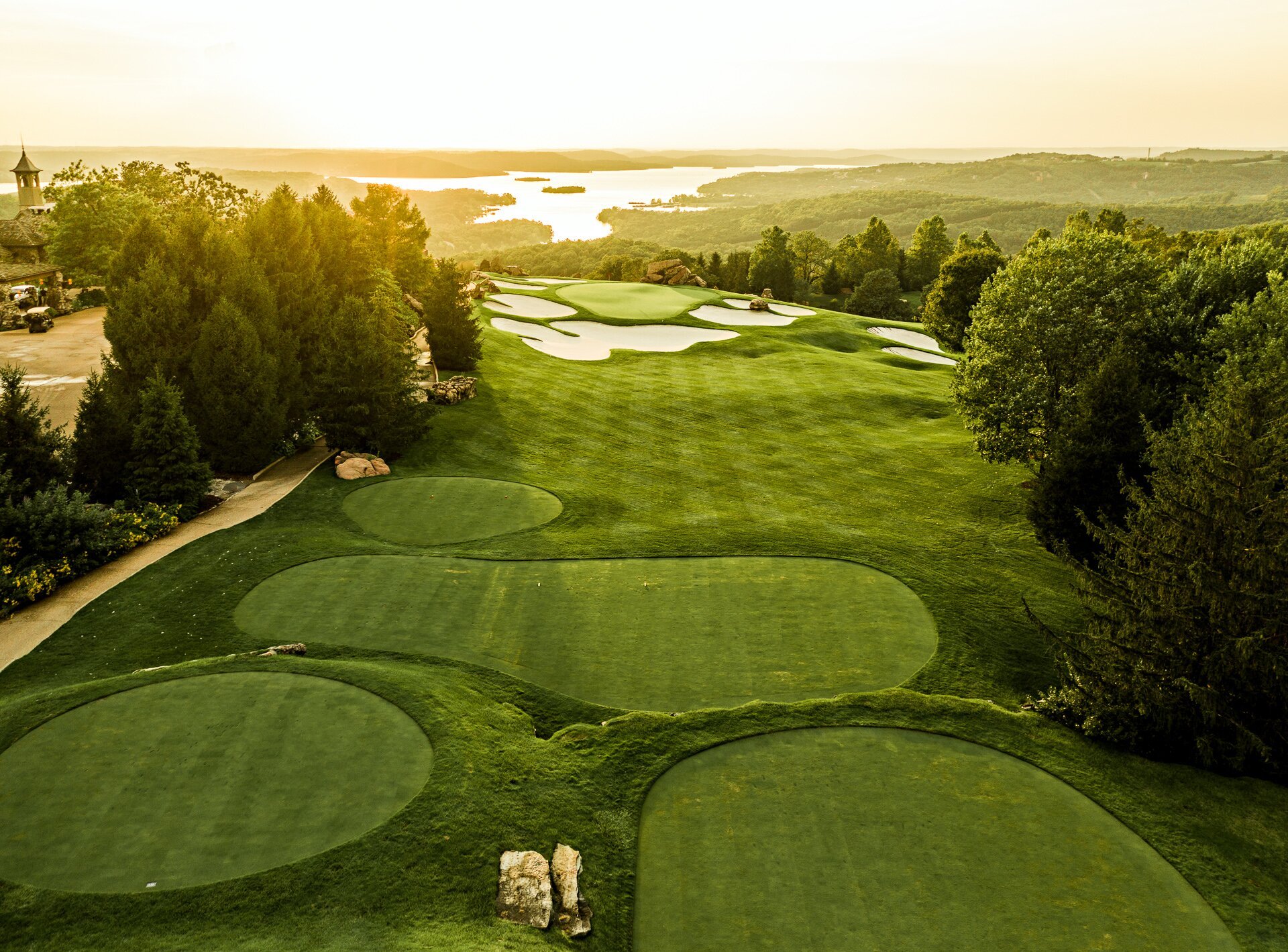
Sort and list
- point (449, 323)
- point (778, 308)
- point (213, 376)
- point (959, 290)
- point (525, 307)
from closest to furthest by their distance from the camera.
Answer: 1. point (213, 376)
2. point (449, 323)
3. point (959, 290)
4. point (525, 307)
5. point (778, 308)

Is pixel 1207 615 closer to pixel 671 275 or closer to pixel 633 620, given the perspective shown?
pixel 633 620

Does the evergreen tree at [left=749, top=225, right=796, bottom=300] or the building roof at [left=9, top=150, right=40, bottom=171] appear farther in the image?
the evergreen tree at [left=749, top=225, right=796, bottom=300]

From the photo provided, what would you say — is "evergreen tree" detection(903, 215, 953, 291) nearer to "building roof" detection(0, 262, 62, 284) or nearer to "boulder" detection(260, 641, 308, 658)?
"building roof" detection(0, 262, 62, 284)

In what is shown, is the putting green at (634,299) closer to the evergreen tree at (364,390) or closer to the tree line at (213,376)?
the tree line at (213,376)

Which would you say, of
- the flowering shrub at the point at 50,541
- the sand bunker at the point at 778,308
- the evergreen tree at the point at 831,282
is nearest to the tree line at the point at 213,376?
the flowering shrub at the point at 50,541

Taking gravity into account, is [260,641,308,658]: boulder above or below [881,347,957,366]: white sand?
below

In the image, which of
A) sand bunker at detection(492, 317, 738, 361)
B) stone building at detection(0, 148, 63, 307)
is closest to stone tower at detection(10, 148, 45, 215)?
stone building at detection(0, 148, 63, 307)

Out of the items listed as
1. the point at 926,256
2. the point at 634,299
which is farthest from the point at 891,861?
the point at 926,256
